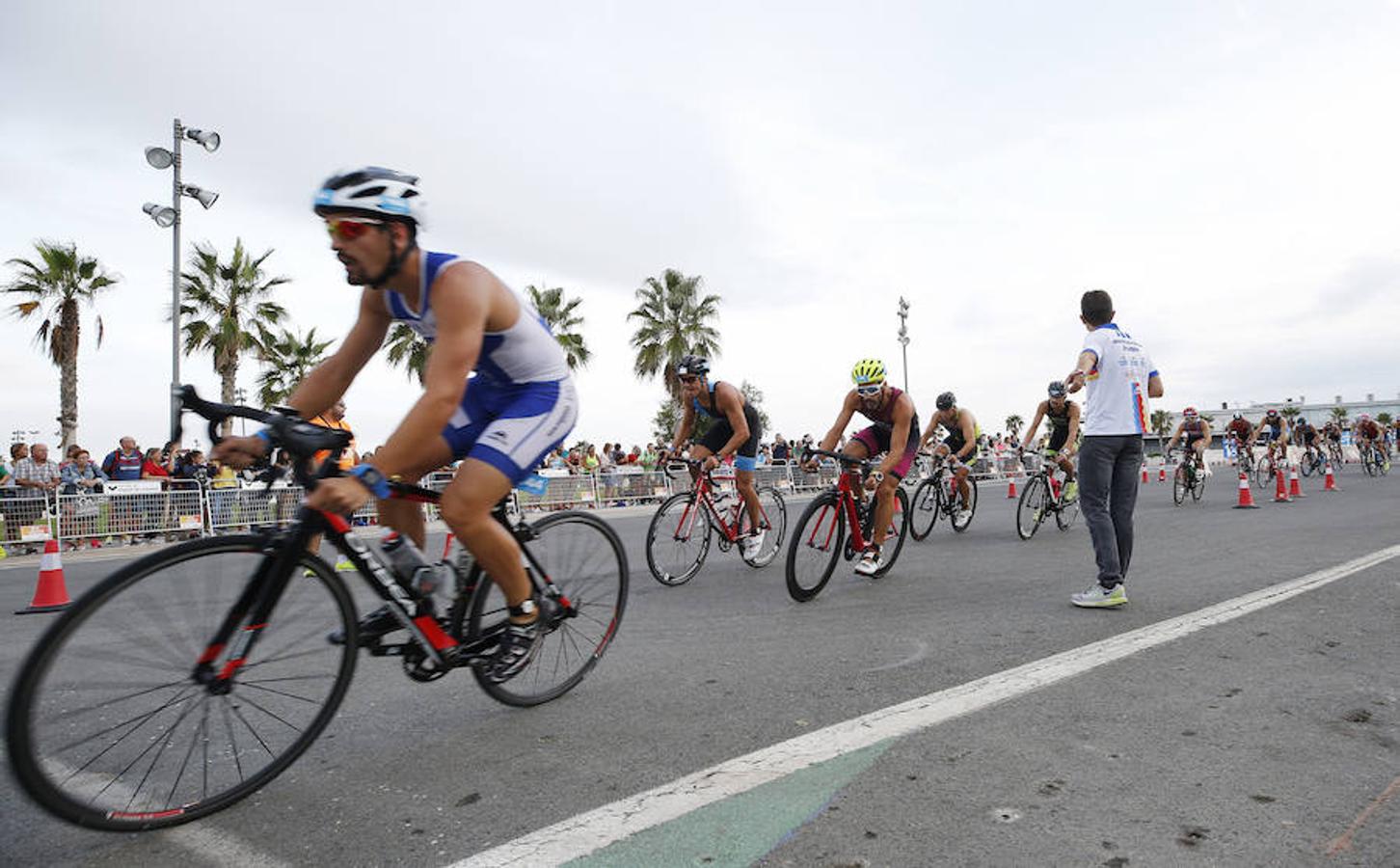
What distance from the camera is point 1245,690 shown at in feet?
10.6

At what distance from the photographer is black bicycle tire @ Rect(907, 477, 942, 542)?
9.83 metres

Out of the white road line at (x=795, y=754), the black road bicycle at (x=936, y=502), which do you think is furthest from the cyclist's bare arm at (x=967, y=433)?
the white road line at (x=795, y=754)

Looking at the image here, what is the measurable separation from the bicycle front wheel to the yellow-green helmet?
15.9ft

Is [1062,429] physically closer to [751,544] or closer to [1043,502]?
[1043,502]

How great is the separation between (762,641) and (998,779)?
6.98ft

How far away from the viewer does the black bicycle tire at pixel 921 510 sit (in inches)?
387

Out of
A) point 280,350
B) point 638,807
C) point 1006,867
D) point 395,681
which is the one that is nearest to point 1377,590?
point 1006,867

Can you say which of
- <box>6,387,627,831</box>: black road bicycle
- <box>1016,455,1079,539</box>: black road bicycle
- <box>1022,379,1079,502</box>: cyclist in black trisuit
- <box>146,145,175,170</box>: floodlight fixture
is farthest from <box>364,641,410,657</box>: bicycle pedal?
<box>146,145,175,170</box>: floodlight fixture

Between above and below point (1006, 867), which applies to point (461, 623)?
above

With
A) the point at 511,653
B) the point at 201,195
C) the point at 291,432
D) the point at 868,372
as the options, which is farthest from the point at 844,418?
the point at 201,195

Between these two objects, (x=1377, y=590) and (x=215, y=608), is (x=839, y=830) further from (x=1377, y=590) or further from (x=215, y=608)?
(x=1377, y=590)

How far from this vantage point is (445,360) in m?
2.54

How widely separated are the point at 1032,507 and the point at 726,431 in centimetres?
484

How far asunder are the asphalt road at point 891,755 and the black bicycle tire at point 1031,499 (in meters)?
4.85
